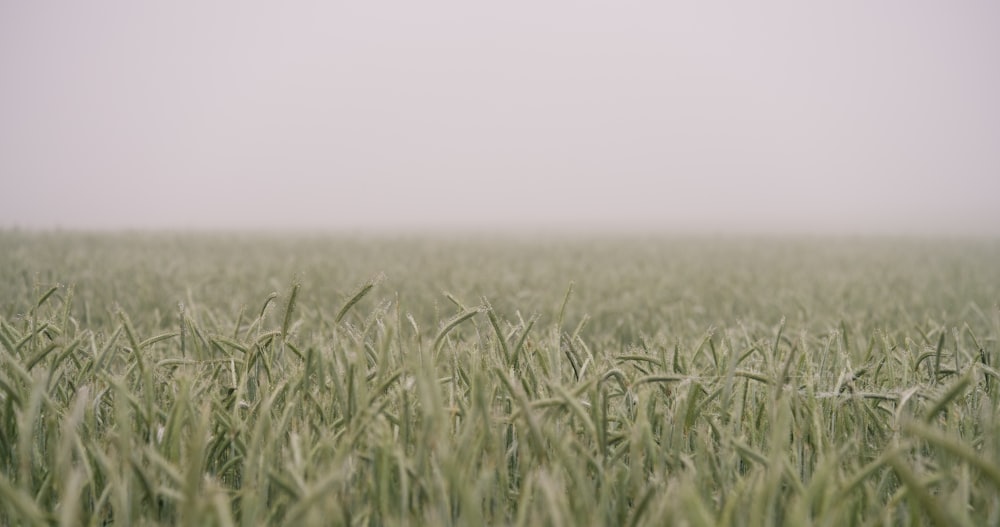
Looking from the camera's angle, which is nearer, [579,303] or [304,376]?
[304,376]

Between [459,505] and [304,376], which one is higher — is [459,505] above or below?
below

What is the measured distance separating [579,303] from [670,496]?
4.00 m

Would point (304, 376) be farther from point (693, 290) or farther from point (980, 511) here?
point (693, 290)

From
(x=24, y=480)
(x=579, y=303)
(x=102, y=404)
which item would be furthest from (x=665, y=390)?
(x=579, y=303)

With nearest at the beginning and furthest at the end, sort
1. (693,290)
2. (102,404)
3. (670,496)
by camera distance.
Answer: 1. (670,496)
2. (102,404)
3. (693,290)

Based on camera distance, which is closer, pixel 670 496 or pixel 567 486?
pixel 670 496

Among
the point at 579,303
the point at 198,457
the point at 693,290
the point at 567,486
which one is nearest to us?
the point at 198,457

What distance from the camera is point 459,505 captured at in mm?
1064

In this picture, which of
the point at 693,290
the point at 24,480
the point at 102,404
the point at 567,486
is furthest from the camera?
the point at 693,290

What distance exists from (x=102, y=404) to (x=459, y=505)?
1.19 metres

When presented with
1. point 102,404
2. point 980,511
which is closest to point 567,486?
point 980,511

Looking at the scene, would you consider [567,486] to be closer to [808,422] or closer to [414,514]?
[414,514]

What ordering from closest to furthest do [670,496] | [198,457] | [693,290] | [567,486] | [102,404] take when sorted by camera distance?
[198,457], [670,496], [567,486], [102,404], [693,290]

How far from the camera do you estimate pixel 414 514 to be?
1.07 metres
